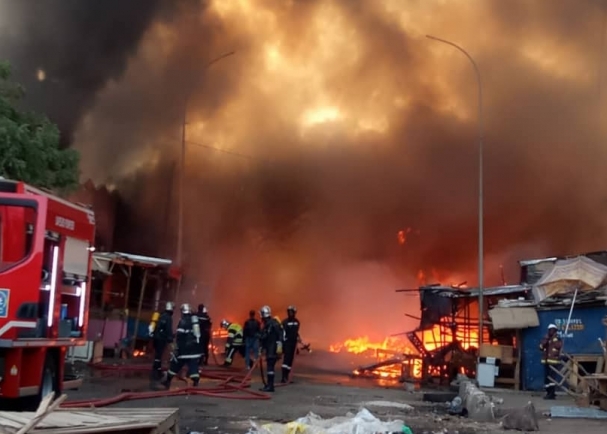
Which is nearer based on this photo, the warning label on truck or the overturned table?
the overturned table

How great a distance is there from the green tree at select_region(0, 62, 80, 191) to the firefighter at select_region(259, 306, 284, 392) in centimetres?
493

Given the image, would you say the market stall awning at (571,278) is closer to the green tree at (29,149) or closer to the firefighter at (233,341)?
the firefighter at (233,341)

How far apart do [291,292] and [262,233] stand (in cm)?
271

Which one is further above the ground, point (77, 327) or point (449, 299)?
point (449, 299)

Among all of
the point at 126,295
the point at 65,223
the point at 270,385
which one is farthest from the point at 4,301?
the point at 126,295

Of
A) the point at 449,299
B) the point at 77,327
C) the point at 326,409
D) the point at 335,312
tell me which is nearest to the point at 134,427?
the point at 77,327

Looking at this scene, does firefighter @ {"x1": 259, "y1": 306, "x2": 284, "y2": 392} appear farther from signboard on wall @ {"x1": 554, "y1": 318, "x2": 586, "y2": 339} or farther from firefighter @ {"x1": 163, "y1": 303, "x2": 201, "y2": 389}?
signboard on wall @ {"x1": 554, "y1": 318, "x2": 586, "y2": 339}

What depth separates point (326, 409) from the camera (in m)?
10.2

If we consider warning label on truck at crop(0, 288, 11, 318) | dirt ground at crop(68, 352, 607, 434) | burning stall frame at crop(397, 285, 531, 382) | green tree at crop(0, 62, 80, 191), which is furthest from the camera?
burning stall frame at crop(397, 285, 531, 382)

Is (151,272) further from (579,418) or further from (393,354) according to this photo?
(579,418)

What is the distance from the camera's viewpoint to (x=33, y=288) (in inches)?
285

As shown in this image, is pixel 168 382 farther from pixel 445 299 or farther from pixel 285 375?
pixel 445 299

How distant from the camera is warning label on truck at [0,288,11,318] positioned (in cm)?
698

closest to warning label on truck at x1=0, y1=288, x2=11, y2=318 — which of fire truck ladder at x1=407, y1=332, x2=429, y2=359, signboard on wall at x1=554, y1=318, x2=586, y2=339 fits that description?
signboard on wall at x1=554, y1=318, x2=586, y2=339
